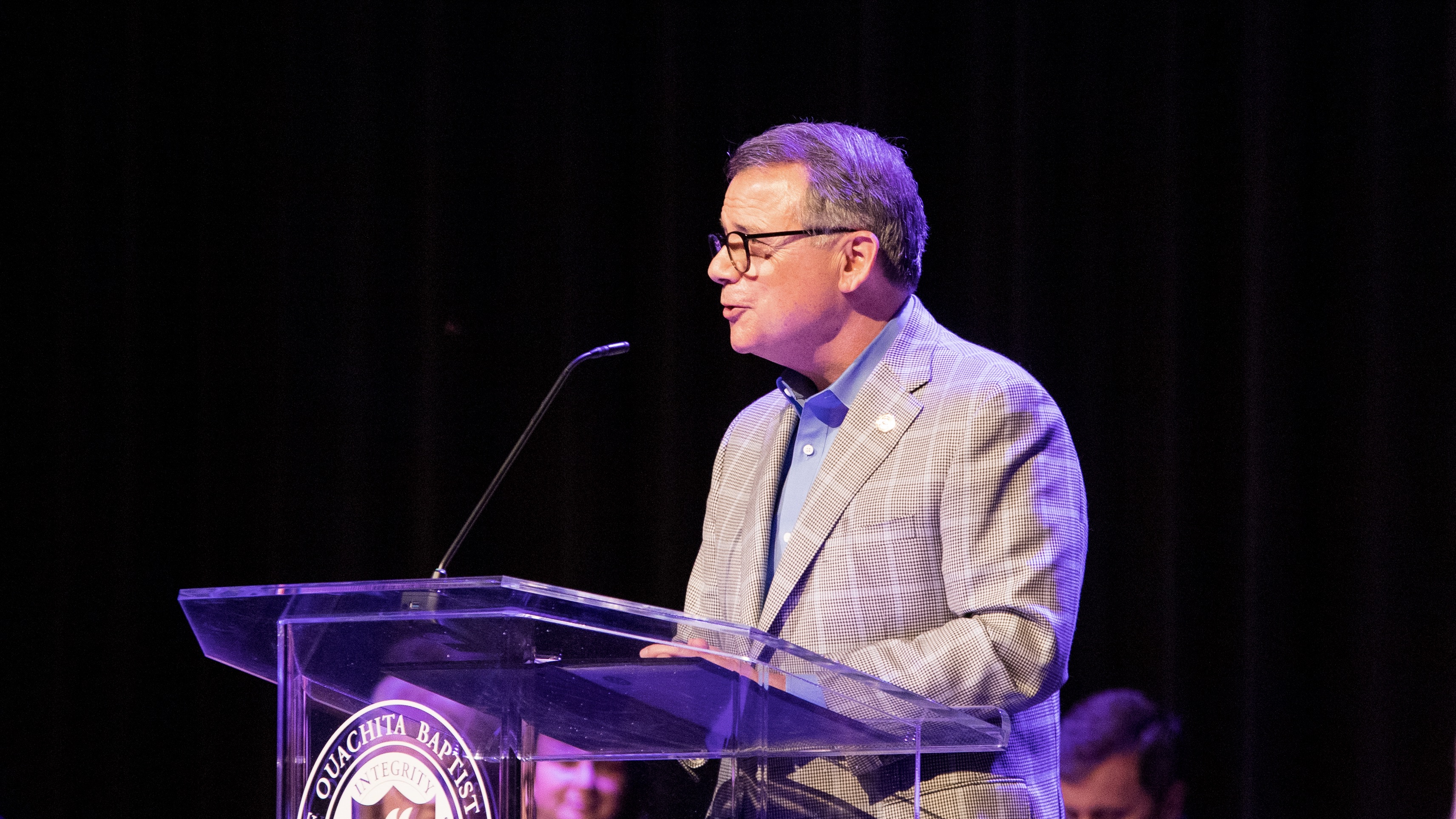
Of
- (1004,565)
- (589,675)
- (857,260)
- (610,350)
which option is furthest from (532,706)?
(857,260)

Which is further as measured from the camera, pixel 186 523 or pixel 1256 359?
pixel 186 523

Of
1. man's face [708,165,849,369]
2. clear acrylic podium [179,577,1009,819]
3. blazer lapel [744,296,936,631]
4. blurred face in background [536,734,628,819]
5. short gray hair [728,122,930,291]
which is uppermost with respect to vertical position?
short gray hair [728,122,930,291]

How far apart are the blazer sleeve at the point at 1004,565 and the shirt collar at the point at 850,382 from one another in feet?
0.86

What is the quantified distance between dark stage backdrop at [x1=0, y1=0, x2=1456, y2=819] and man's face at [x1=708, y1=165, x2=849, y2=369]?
1.07 metres

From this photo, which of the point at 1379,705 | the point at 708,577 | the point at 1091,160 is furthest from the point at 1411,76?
the point at 708,577

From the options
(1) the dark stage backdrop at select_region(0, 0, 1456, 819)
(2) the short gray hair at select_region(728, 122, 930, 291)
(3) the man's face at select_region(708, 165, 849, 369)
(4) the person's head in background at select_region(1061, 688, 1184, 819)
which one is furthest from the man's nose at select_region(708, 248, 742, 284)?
(4) the person's head in background at select_region(1061, 688, 1184, 819)

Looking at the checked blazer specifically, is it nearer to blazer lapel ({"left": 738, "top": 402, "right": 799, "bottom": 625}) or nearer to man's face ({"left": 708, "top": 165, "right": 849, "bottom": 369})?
blazer lapel ({"left": 738, "top": 402, "right": 799, "bottom": 625})

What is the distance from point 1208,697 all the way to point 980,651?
58.7 inches

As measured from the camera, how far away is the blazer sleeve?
1.54 meters

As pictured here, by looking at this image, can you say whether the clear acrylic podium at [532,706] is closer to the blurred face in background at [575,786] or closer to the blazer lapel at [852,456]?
the blurred face in background at [575,786]

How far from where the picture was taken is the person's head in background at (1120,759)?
278 centimetres

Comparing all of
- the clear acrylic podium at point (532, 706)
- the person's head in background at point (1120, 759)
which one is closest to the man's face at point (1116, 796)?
the person's head in background at point (1120, 759)

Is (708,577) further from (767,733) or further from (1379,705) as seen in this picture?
(1379,705)

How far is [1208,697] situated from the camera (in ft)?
9.14
